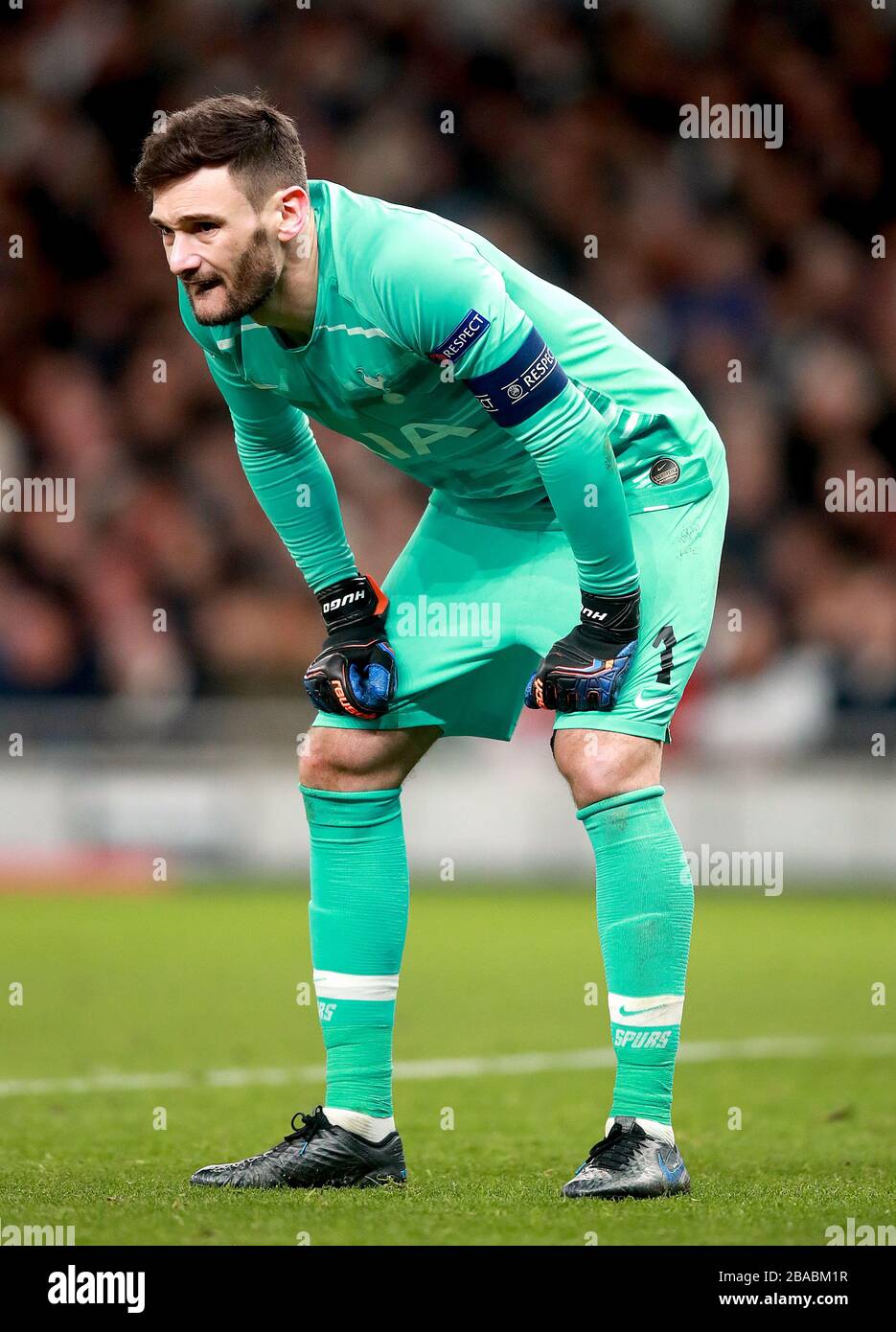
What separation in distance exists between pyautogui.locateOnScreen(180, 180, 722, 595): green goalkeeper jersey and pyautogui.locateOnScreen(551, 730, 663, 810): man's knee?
0.28 m

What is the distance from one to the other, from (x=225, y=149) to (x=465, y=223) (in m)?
10.7

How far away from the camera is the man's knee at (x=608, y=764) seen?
3668mm

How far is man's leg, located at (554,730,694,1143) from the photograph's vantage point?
3.66 meters

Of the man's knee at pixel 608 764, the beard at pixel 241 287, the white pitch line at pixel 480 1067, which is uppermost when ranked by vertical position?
the beard at pixel 241 287

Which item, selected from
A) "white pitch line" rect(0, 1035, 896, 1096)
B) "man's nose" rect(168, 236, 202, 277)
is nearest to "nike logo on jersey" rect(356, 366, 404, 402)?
"man's nose" rect(168, 236, 202, 277)

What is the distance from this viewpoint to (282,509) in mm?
4172

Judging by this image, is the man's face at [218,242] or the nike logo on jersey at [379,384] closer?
the man's face at [218,242]

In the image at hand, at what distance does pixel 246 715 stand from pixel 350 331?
8.06 meters

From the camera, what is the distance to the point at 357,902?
3.95 meters

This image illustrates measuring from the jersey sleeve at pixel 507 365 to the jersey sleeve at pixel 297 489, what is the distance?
0.61 m

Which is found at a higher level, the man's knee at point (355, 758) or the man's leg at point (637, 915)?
the man's knee at point (355, 758)

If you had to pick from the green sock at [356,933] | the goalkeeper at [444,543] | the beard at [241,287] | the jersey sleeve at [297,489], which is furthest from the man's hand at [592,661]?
the beard at [241,287]

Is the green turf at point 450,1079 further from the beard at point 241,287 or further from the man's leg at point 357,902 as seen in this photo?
the beard at point 241,287

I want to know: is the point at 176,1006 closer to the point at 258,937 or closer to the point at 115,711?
the point at 258,937
